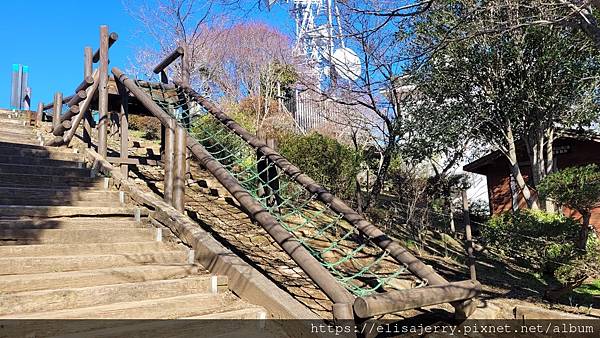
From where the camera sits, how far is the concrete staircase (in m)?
2.53

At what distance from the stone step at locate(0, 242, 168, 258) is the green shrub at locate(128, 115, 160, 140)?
9.12 metres

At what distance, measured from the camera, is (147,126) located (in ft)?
45.1

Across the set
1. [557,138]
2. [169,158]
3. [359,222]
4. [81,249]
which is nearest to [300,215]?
[359,222]

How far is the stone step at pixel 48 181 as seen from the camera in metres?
4.36

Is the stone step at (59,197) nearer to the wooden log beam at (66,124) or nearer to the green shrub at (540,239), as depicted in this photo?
the wooden log beam at (66,124)

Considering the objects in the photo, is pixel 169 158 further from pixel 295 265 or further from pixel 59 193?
pixel 295 265

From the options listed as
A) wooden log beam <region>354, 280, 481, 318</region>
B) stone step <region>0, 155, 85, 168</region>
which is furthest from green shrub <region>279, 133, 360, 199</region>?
wooden log beam <region>354, 280, 481, 318</region>

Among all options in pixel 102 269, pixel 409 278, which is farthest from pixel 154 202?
pixel 409 278

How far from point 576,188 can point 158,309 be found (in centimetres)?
530

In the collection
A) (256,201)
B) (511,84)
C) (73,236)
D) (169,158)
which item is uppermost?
(511,84)

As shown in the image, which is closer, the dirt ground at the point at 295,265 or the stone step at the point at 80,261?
the stone step at the point at 80,261

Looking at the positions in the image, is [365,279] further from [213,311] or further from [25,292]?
[25,292]

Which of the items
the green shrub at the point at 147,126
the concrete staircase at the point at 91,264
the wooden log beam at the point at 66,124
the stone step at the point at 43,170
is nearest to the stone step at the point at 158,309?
the concrete staircase at the point at 91,264

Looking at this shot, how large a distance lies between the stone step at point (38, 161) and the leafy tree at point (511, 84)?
5.85 meters
